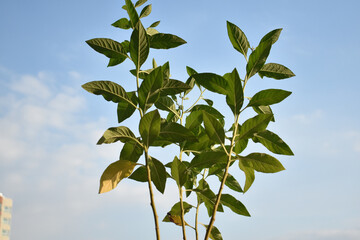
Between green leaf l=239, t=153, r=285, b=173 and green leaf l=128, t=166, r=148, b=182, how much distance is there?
0.35m

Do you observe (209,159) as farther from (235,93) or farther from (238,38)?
(238,38)

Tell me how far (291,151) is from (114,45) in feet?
2.55

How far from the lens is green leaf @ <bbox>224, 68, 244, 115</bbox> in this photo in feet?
4.06

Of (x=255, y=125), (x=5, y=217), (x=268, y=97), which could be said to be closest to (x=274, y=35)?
(x=268, y=97)

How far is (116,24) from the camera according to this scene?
1.61 meters

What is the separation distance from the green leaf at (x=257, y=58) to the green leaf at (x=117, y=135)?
19.8 inches

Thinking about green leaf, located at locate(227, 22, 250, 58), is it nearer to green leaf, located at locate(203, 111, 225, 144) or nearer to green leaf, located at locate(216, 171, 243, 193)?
green leaf, located at locate(203, 111, 225, 144)

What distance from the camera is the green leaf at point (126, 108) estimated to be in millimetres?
1295

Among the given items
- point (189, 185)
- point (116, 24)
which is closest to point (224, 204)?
Result: point (189, 185)

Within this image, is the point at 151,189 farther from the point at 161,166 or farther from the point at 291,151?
the point at 291,151

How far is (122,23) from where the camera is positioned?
5.28 feet

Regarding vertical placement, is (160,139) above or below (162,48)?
below

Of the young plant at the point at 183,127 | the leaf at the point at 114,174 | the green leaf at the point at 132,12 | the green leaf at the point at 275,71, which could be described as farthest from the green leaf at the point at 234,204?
the green leaf at the point at 132,12

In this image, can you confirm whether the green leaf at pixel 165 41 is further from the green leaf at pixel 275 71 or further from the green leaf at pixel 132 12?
the green leaf at pixel 275 71
